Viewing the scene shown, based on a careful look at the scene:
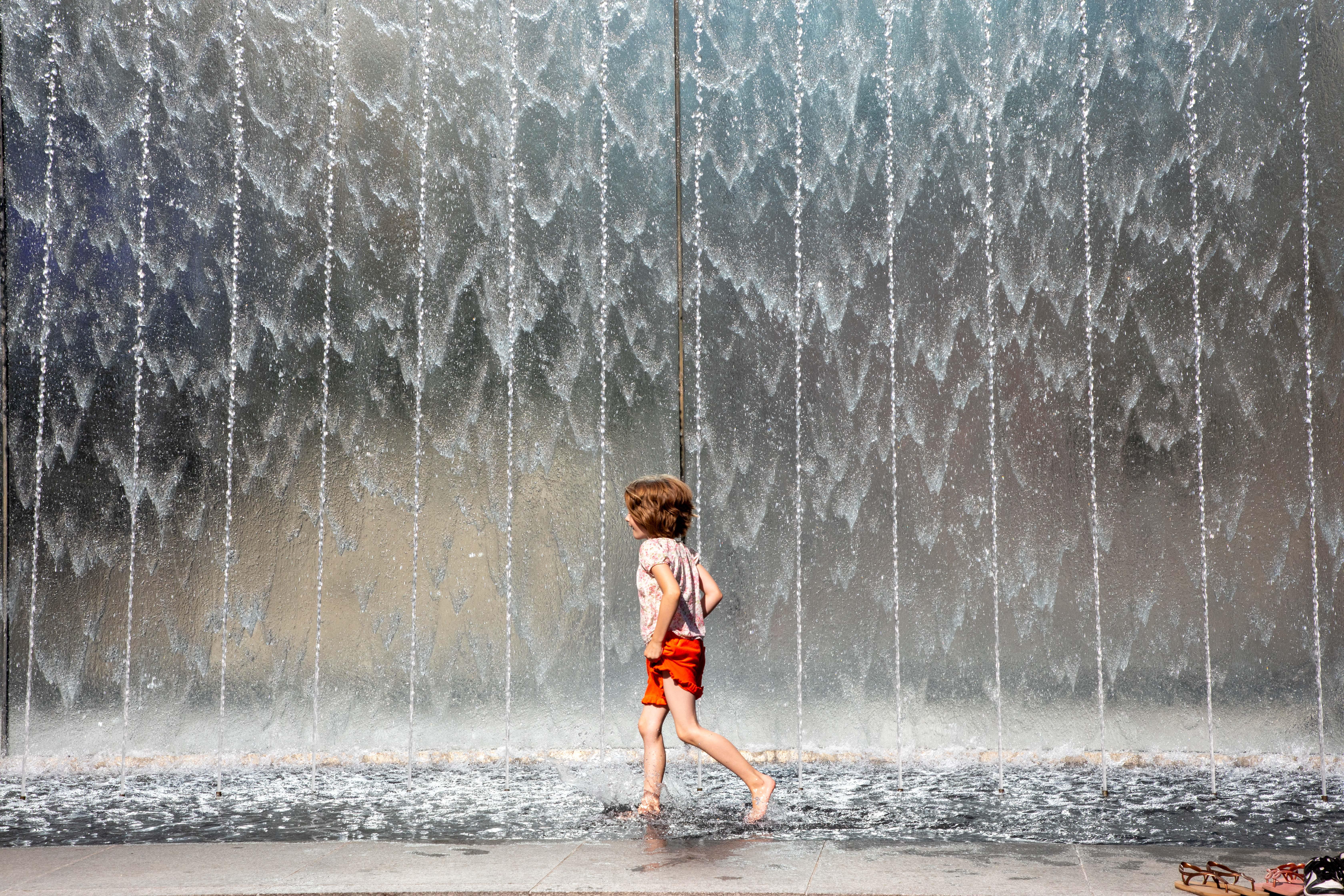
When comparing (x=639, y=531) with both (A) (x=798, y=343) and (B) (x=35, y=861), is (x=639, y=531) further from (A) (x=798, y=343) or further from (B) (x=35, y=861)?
(A) (x=798, y=343)

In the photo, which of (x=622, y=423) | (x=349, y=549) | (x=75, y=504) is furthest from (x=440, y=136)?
(x=75, y=504)

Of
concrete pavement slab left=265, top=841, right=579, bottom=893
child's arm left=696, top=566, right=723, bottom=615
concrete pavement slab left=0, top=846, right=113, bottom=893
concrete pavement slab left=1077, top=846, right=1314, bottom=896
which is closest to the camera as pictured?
concrete pavement slab left=1077, top=846, right=1314, bottom=896

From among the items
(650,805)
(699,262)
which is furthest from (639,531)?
(699,262)

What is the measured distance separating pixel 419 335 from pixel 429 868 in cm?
425

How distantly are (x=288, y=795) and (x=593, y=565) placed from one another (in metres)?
2.34

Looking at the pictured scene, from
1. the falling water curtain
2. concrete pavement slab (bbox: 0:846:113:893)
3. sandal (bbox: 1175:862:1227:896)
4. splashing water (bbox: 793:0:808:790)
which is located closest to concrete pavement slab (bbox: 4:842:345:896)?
concrete pavement slab (bbox: 0:846:113:893)

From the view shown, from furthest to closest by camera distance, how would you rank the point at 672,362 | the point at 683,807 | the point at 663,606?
the point at 672,362 < the point at 683,807 < the point at 663,606

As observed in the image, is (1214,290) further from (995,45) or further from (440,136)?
(440,136)

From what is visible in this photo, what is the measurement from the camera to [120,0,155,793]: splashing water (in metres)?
7.63

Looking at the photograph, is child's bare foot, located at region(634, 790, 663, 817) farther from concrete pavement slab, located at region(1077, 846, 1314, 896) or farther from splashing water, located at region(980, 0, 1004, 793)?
splashing water, located at region(980, 0, 1004, 793)

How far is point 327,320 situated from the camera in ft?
25.2

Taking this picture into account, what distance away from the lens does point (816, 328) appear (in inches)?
297

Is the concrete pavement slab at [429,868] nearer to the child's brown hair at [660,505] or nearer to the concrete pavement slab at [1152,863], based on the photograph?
the child's brown hair at [660,505]

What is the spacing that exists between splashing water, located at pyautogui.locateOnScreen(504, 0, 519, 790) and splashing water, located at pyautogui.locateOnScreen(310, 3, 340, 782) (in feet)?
3.72
